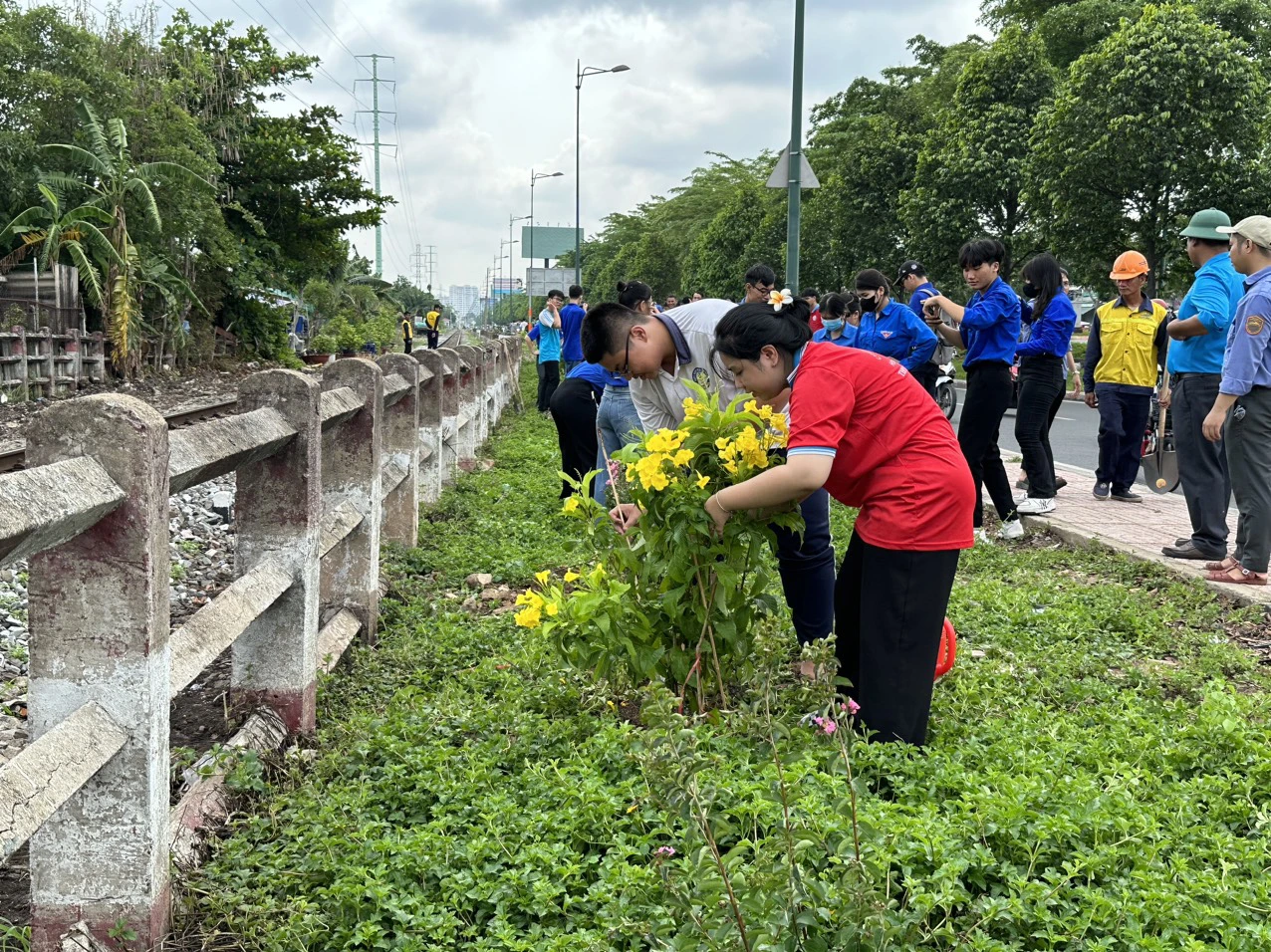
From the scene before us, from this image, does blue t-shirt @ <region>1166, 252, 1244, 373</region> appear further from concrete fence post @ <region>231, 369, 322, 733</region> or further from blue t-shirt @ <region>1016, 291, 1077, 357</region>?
concrete fence post @ <region>231, 369, 322, 733</region>

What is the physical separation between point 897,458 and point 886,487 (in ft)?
0.32

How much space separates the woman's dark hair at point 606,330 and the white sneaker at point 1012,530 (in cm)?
444

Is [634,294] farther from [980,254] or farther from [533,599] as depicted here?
[533,599]

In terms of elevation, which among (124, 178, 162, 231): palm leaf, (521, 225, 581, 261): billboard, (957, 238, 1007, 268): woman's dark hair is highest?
(521, 225, 581, 261): billboard

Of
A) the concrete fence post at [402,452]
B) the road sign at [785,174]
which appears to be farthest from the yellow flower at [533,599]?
the road sign at [785,174]

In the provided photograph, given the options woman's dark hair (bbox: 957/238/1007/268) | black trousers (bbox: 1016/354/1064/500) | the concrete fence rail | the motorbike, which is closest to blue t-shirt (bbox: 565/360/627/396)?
woman's dark hair (bbox: 957/238/1007/268)

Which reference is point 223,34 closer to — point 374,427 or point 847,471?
point 374,427

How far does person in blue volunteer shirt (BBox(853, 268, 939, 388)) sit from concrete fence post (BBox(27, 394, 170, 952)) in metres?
6.94

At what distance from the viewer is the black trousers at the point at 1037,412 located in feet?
27.9

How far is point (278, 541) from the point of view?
4.11m

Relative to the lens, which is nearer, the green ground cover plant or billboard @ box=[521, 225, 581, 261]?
the green ground cover plant

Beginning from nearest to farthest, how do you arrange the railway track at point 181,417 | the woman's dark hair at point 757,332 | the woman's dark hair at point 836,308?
the woman's dark hair at point 757,332 < the railway track at point 181,417 < the woman's dark hair at point 836,308

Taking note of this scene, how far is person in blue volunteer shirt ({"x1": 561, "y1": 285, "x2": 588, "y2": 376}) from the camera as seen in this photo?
12.8 meters

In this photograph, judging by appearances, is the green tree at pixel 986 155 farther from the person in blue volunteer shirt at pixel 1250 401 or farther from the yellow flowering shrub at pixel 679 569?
the yellow flowering shrub at pixel 679 569
